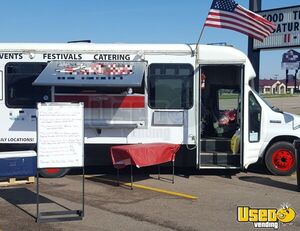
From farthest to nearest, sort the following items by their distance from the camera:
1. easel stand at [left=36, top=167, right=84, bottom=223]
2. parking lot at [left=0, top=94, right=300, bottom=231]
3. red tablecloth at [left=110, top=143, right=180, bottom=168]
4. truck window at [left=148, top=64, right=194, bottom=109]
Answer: truck window at [left=148, top=64, right=194, bottom=109], red tablecloth at [left=110, top=143, right=180, bottom=168], easel stand at [left=36, top=167, right=84, bottom=223], parking lot at [left=0, top=94, right=300, bottom=231]

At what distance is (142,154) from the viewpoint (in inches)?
387

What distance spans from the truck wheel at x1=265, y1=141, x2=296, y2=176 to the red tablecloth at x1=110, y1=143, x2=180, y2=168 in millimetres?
2343

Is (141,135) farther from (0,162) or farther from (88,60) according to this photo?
(0,162)

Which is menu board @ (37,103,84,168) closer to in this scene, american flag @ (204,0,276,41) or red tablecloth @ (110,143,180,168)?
red tablecloth @ (110,143,180,168)

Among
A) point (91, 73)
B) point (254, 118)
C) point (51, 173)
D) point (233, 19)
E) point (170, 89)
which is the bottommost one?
point (51, 173)

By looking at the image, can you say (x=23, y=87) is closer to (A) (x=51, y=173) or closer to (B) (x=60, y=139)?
(A) (x=51, y=173)

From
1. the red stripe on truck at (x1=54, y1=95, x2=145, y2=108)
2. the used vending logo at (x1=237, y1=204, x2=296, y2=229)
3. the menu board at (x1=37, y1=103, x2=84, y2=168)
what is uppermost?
the red stripe on truck at (x1=54, y1=95, x2=145, y2=108)

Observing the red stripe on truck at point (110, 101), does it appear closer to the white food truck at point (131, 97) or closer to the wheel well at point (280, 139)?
the white food truck at point (131, 97)

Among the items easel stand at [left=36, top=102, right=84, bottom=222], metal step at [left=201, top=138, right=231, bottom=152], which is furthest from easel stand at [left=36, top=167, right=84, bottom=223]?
metal step at [left=201, top=138, right=231, bottom=152]

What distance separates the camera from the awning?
34.2ft

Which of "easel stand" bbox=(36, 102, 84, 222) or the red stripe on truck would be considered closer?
"easel stand" bbox=(36, 102, 84, 222)

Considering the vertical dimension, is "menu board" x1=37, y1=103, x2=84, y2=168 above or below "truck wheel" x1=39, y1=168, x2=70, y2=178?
above

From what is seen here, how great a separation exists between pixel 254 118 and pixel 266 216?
3887 millimetres

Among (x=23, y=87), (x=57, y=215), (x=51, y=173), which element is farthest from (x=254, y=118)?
(x=57, y=215)
